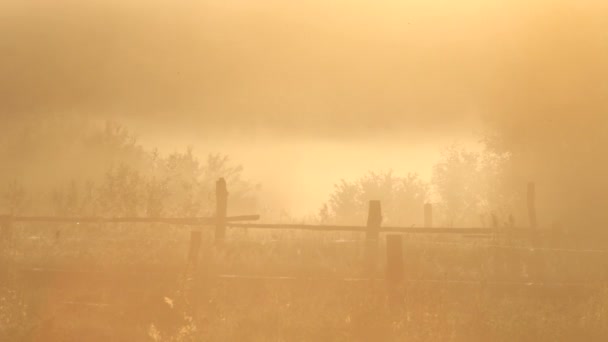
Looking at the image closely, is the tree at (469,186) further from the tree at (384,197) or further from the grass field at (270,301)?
the grass field at (270,301)

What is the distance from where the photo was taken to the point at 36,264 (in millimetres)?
17969

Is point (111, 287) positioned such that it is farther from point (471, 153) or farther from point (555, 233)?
point (471, 153)

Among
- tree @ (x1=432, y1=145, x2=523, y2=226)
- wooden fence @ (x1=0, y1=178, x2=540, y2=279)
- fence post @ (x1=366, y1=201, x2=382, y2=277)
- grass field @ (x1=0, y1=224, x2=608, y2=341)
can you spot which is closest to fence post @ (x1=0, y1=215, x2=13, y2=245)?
wooden fence @ (x1=0, y1=178, x2=540, y2=279)

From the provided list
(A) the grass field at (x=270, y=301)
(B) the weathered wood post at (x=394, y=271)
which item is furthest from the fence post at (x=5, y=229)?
(B) the weathered wood post at (x=394, y=271)

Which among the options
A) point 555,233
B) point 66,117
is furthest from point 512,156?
point 66,117

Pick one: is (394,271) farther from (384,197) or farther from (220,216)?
(384,197)

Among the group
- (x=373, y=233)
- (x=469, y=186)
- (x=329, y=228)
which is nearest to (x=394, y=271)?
(x=373, y=233)

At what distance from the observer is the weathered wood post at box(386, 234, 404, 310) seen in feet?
41.2

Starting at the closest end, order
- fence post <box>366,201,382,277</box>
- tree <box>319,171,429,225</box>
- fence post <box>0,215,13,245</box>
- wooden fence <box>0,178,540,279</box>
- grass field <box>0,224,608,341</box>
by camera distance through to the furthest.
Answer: grass field <box>0,224,608,341</box>, wooden fence <box>0,178,540,279</box>, fence post <box>366,201,382,277</box>, fence post <box>0,215,13,245</box>, tree <box>319,171,429,225</box>

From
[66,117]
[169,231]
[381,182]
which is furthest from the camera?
[66,117]

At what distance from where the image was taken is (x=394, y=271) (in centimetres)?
1298

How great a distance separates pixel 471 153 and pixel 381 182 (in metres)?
8.19

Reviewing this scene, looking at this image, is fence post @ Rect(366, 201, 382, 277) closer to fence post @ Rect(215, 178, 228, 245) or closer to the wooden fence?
the wooden fence

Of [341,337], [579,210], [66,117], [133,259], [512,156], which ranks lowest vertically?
[341,337]
